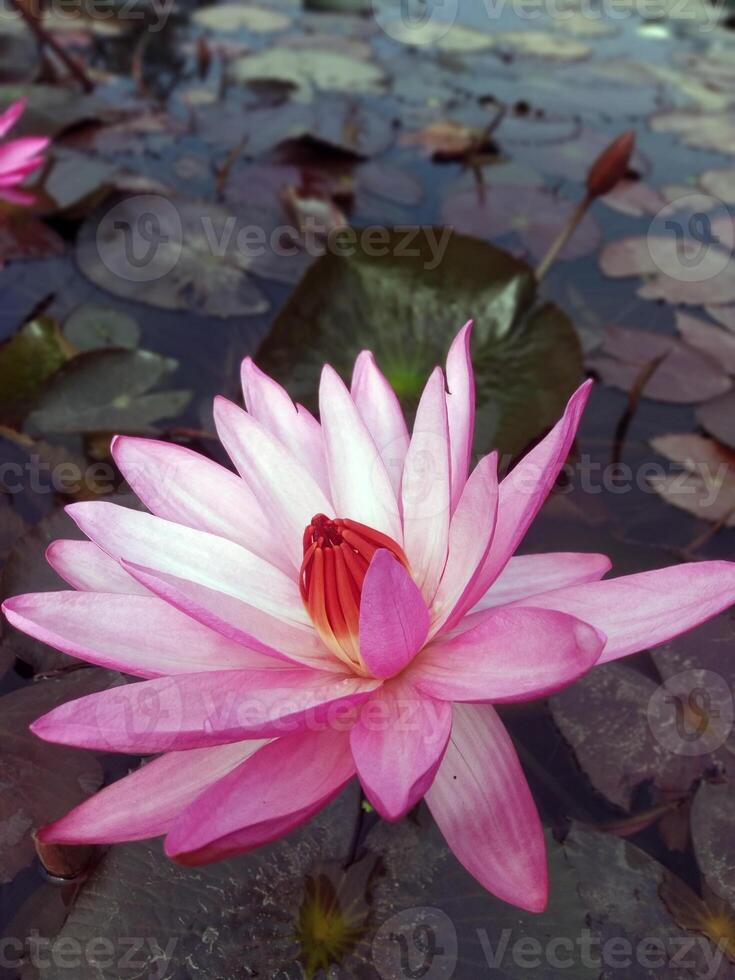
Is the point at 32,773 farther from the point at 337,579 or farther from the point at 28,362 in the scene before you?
the point at 28,362

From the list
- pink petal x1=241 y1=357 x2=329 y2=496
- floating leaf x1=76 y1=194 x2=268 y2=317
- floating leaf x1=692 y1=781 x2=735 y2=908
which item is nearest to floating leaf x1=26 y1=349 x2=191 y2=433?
floating leaf x1=76 y1=194 x2=268 y2=317

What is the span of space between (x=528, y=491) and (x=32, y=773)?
3.00 ft

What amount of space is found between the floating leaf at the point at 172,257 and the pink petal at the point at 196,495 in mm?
1421

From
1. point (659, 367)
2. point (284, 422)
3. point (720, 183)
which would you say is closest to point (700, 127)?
point (720, 183)

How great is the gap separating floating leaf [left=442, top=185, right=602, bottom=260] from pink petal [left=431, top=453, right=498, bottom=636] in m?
2.20

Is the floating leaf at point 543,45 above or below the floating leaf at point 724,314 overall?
above

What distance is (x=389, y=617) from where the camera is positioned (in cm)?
100

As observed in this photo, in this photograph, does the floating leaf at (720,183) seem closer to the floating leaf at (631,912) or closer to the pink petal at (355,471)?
the pink petal at (355,471)

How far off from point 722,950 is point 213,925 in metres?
0.75

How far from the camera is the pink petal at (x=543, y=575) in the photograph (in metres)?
1.23

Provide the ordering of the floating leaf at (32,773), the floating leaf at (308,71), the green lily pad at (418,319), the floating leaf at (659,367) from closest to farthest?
the floating leaf at (32,773) < the green lily pad at (418,319) < the floating leaf at (659,367) < the floating leaf at (308,71)

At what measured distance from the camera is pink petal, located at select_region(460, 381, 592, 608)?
3.51 ft

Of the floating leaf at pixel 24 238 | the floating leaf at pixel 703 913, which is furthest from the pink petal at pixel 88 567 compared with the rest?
the floating leaf at pixel 24 238

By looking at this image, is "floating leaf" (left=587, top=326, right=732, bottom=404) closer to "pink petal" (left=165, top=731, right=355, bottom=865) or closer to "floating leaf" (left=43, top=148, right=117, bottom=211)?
"pink petal" (left=165, top=731, right=355, bottom=865)
